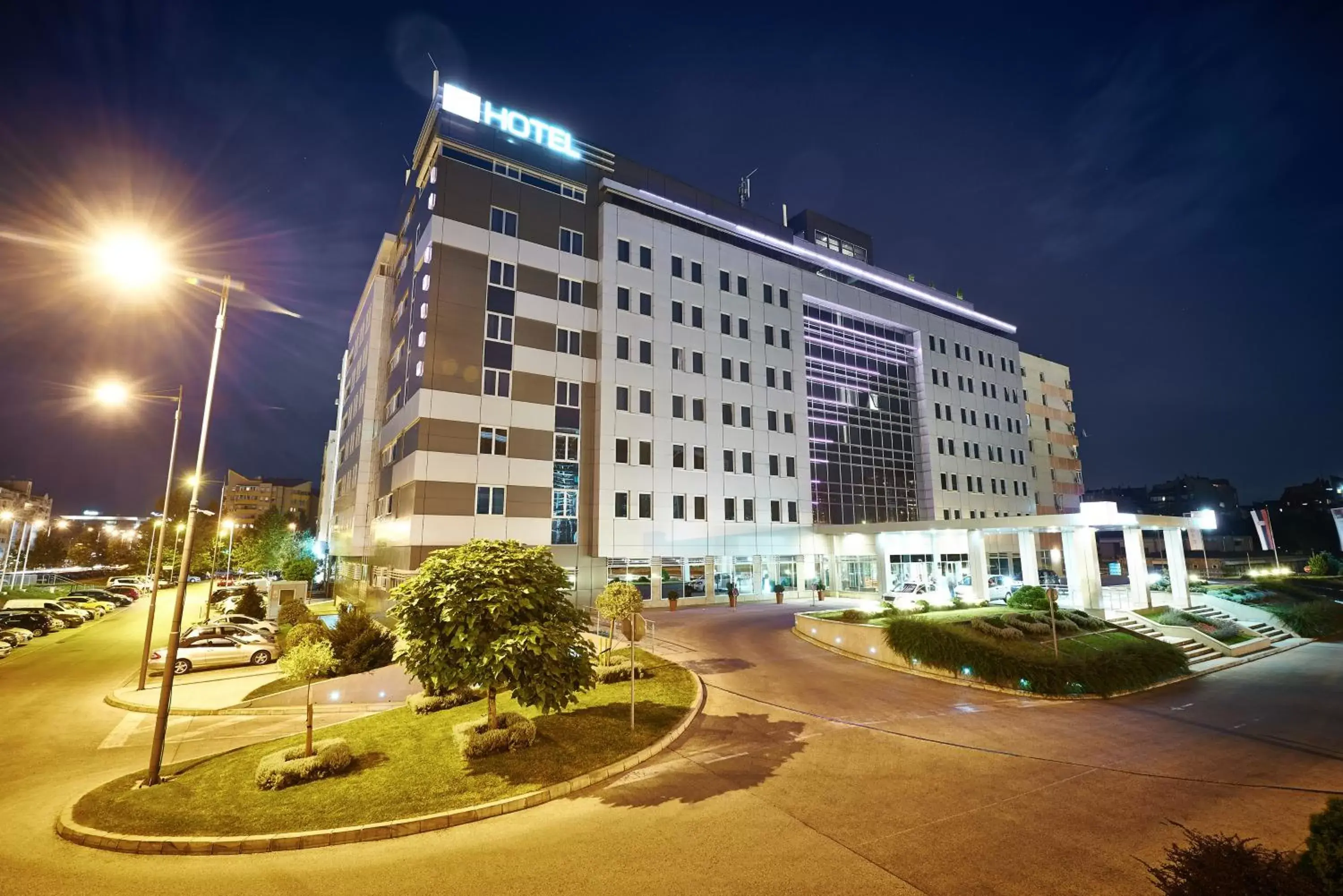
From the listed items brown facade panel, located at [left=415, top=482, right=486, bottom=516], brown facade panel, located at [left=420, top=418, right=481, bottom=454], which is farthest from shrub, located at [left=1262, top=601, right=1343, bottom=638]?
brown facade panel, located at [left=420, top=418, right=481, bottom=454]

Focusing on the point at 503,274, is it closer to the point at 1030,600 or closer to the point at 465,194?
the point at 465,194

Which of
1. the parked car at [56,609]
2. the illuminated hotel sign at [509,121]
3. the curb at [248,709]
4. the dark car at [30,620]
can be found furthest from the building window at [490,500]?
the parked car at [56,609]

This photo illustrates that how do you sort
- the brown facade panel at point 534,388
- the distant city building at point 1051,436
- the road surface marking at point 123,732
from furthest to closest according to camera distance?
the distant city building at point 1051,436
the brown facade panel at point 534,388
the road surface marking at point 123,732

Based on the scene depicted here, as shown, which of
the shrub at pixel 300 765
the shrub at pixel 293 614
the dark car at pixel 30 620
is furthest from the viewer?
the dark car at pixel 30 620

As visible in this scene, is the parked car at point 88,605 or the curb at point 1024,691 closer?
the curb at point 1024,691

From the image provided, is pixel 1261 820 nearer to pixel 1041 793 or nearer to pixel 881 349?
pixel 1041 793

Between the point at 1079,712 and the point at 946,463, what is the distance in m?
46.2

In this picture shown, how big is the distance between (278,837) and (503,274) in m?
34.5

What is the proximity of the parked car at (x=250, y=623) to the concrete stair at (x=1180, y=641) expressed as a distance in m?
40.4

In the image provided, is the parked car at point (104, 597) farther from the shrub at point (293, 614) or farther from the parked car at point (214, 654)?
the parked car at point (214, 654)

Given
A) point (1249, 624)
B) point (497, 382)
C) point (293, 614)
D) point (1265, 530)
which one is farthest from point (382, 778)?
point (1265, 530)

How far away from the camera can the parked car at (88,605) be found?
44.1 m

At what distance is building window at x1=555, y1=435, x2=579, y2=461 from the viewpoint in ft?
127

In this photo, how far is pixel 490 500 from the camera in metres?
36.0
